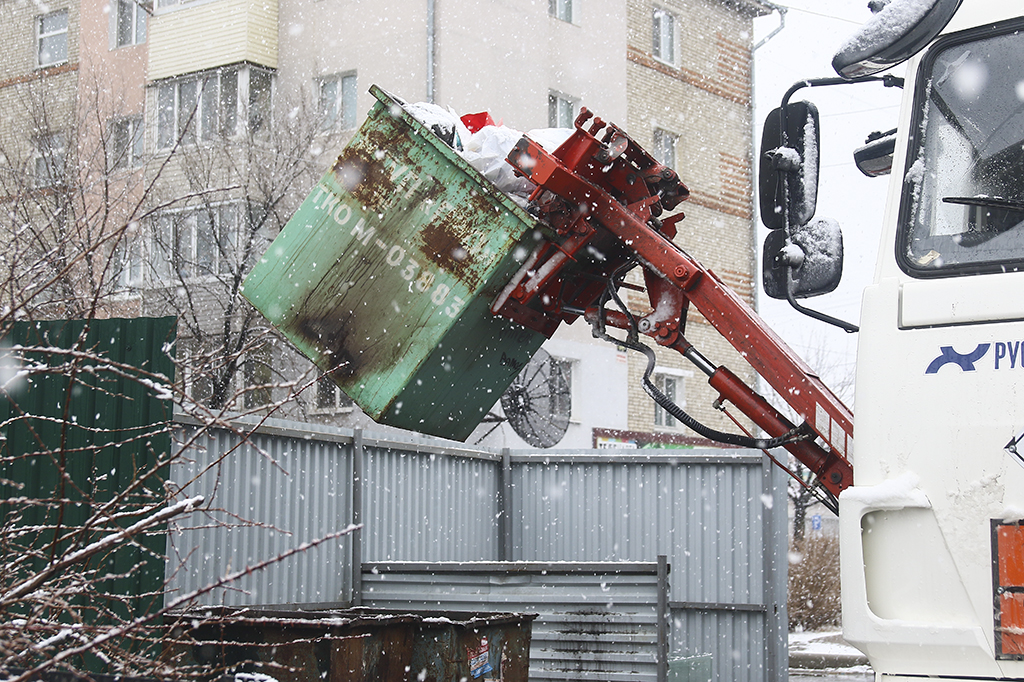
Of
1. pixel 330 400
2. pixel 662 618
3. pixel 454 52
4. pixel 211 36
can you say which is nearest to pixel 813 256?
pixel 662 618

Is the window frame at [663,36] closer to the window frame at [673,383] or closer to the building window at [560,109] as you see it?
the building window at [560,109]

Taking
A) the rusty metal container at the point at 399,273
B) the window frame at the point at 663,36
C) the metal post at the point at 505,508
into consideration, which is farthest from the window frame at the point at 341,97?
the rusty metal container at the point at 399,273

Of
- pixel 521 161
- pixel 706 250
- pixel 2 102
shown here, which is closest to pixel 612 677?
pixel 521 161

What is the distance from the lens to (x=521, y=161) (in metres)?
5.10

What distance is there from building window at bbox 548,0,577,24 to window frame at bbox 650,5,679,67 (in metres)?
2.46

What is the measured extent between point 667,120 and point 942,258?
2017 centimetres

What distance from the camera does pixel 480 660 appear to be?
18.5 feet

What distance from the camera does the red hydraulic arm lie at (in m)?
4.61

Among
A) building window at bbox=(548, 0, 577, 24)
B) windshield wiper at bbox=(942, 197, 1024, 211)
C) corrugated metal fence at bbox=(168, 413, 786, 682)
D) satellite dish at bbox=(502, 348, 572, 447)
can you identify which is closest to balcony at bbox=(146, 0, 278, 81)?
building window at bbox=(548, 0, 577, 24)

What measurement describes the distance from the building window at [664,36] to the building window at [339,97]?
7.07 m

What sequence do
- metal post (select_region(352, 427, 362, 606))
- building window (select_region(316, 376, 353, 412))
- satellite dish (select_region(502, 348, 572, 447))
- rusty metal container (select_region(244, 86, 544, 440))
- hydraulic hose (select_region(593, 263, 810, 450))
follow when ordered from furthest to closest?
building window (select_region(316, 376, 353, 412)) < satellite dish (select_region(502, 348, 572, 447)) < metal post (select_region(352, 427, 362, 606)) < rusty metal container (select_region(244, 86, 544, 440)) < hydraulic hose (select_region(593, 263, 810, 450))

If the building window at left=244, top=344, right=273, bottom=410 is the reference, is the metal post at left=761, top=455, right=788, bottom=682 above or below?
below

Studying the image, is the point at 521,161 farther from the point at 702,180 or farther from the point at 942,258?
the point at 702,180

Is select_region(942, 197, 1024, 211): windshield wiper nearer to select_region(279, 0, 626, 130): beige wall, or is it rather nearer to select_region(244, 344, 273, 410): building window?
select_region(244, 344, 273, 410): building window
